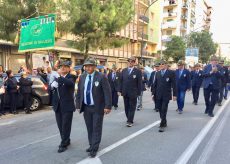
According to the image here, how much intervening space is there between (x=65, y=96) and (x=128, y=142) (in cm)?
177

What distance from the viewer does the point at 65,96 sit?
584 centimetres

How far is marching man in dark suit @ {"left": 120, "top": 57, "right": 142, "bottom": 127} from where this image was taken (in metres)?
8.38

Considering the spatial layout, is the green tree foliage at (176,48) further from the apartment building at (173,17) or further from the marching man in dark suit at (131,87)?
the marching man in dark suit at (131,87)

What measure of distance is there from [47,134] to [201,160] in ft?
12.6

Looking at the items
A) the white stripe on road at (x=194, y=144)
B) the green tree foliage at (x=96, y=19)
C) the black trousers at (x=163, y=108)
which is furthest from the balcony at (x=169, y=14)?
the black trousers at (x=163, y=108)

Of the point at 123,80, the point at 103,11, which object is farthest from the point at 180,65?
the point at 103,11

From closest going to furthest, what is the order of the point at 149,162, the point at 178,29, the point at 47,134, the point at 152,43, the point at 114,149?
1. the point at 149,162
2. the point at 114,149
3. the point at 47,134
4. the point at 152,43
5. the point at 178,29

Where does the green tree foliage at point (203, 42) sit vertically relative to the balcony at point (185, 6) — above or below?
below

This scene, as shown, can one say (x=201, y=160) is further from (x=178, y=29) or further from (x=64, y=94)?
(x=178, y=29)

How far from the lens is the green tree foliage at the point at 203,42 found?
5736cm

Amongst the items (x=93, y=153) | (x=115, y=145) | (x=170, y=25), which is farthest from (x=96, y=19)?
(x=170, y=25)

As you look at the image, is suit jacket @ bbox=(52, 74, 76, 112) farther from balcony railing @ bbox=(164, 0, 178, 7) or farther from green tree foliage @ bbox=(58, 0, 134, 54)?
balcony railing @ bbox=(164, 0, 178, 7)

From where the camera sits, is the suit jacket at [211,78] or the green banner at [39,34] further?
the green banner at [39,34]

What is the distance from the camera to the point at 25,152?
230 inches
